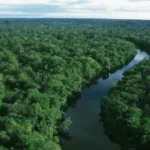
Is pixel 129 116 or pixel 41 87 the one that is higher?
pixel 41 87

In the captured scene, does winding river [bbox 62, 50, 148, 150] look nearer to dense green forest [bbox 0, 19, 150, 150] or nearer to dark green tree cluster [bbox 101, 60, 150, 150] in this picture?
dark green tree cluster [bbox 101, 60, 150, 150]

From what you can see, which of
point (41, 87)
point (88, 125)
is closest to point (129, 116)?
point (88, 125)

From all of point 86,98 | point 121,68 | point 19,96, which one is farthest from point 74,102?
point 121,68

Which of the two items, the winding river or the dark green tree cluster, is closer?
the dark green tree cluster

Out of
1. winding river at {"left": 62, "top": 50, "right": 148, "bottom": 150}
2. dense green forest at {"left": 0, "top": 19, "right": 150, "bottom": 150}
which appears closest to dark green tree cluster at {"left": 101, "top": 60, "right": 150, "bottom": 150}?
winding river at {"left": 62, "top": 50, "right": 148, "bottom": 150}

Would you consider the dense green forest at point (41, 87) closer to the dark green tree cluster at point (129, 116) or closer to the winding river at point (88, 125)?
the dark green tree cluster at point (129, 116)

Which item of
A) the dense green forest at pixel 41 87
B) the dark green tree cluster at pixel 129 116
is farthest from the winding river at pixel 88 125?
the dense green forest at pixel 41 87

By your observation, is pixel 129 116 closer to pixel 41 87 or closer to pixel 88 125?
pixel 88 125
